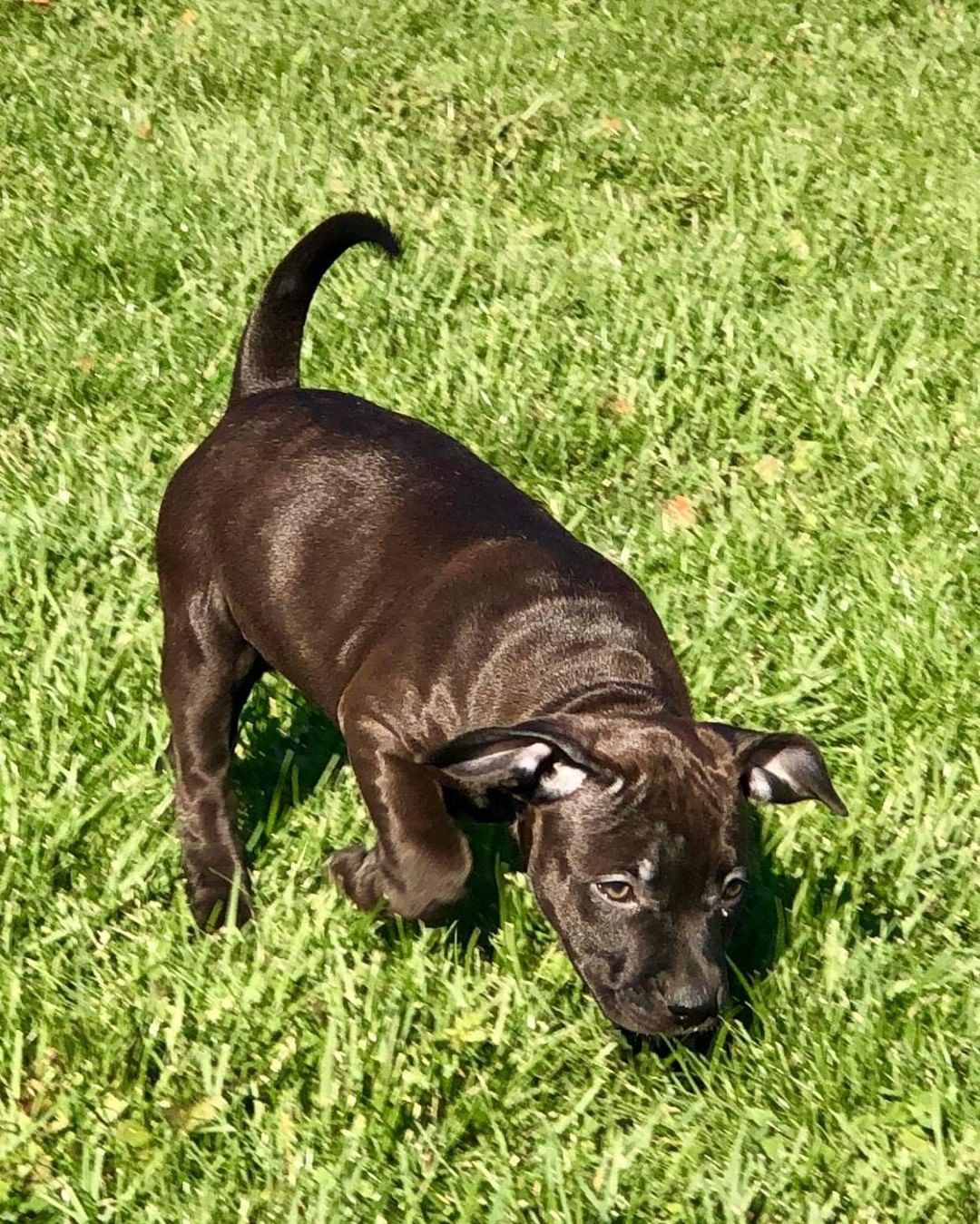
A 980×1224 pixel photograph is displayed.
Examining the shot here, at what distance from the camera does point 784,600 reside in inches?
202

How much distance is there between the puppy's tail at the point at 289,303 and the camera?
455 centimetres

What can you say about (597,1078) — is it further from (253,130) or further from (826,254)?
(253,130)

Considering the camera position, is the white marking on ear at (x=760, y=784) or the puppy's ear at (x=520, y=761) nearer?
the puppy's ear at (x=520, y=761)

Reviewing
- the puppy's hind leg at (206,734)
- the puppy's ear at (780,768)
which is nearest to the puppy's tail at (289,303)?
the puppy's hind leg at (206,734)

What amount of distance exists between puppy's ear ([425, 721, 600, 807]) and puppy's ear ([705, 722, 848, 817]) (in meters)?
0.32

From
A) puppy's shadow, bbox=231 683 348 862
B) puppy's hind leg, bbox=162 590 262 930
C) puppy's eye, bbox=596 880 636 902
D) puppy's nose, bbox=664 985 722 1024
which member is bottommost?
puppy's shadow, bbox=231 683 348 862

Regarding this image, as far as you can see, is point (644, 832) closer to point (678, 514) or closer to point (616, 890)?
point (616, 890)

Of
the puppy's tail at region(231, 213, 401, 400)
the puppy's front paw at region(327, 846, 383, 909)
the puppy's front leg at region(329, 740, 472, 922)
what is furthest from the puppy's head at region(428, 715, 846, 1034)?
the puppy's tail at region(231, 213, 401, 400)

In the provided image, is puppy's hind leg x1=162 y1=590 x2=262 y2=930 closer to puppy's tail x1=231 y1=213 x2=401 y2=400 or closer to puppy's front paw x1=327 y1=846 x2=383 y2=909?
puppy's front paw x1=327 y1=846 x2=383 y2=909

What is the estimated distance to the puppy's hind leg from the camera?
161 inches

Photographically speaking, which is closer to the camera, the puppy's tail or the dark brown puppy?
the dark brown puppy

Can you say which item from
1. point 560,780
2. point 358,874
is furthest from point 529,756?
point 358,874

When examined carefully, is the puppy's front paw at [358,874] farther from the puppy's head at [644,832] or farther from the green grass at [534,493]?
the puppy's head at [644,832]

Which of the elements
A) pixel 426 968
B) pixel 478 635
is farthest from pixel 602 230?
pixel 426 968
